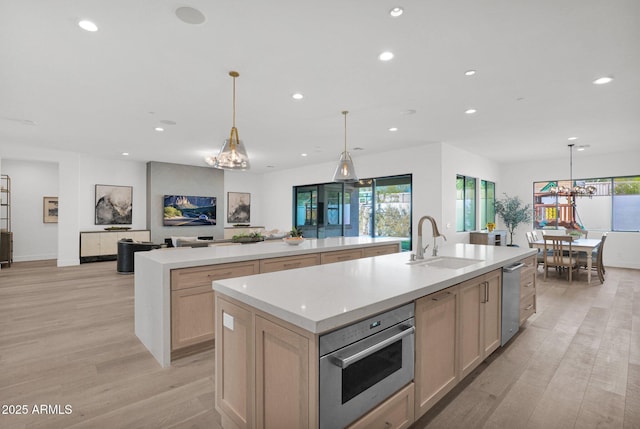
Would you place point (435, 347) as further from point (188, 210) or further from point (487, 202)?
point (188, 210)

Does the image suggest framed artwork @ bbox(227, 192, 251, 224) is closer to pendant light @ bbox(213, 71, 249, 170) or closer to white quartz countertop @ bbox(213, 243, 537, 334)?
pendant light @ bbox(213, 71, 249, 170)

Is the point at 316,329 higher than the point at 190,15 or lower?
lower

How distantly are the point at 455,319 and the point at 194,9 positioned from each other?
9.13 feet

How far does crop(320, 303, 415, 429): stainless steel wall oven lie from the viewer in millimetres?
1234

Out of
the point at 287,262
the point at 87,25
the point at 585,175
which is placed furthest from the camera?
the point at 585,175

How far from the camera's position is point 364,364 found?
141cm

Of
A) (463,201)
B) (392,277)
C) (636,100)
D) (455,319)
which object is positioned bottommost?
(455,319)

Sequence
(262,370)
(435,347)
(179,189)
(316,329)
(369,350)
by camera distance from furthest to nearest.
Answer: (179,189) → (435,347) → (262,370) → (369,350) → (316,329)

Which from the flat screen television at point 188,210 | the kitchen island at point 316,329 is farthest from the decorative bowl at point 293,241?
the flat screen television at point 188,210

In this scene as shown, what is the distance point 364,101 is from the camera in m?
4.05

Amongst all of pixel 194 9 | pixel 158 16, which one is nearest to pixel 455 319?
pixel 194 9

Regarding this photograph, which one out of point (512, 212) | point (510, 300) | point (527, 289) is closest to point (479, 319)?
point (510, 300)

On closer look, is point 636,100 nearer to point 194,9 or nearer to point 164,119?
point 194,9

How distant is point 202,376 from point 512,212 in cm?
865
